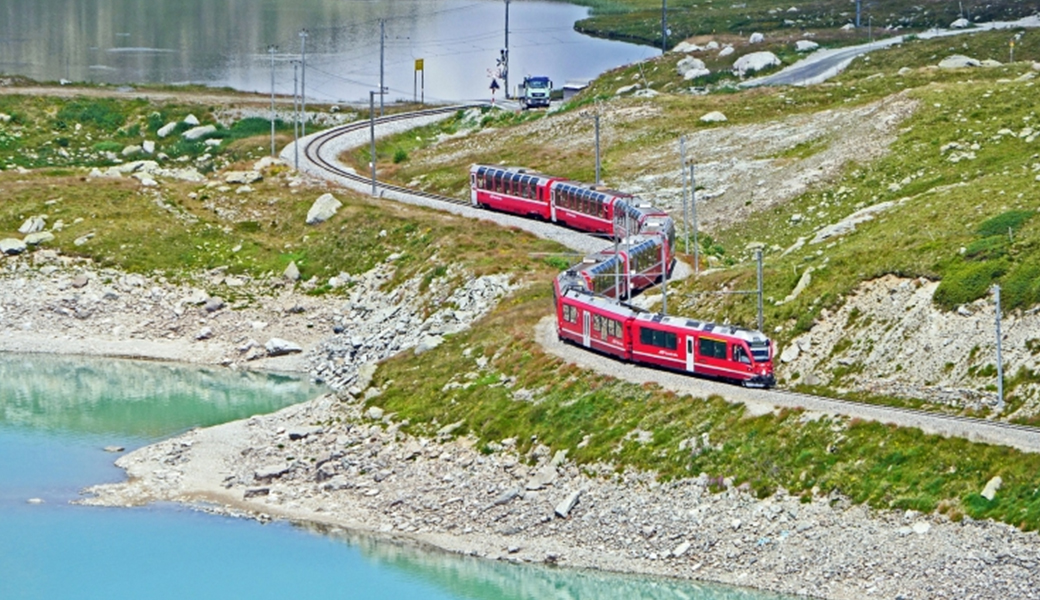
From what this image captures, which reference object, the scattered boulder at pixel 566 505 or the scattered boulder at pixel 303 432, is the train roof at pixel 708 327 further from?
the scattered boulder at pixel 303 432

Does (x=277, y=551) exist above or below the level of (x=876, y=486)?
below

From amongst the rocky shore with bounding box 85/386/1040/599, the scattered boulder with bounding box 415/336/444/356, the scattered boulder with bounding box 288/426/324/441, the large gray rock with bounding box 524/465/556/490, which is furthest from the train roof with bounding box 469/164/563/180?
the large gray rock with bounding box 524/465/556/490

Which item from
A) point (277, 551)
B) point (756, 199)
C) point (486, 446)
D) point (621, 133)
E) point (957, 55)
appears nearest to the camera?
point (277, 551)

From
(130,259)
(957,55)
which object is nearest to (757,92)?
(957,55)

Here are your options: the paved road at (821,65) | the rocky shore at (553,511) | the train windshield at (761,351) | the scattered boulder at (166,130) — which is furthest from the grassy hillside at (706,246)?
the scattered boulder at (166,130)

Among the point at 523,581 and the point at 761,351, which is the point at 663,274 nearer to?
the point at 761,351

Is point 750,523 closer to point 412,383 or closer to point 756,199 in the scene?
point 412,383
